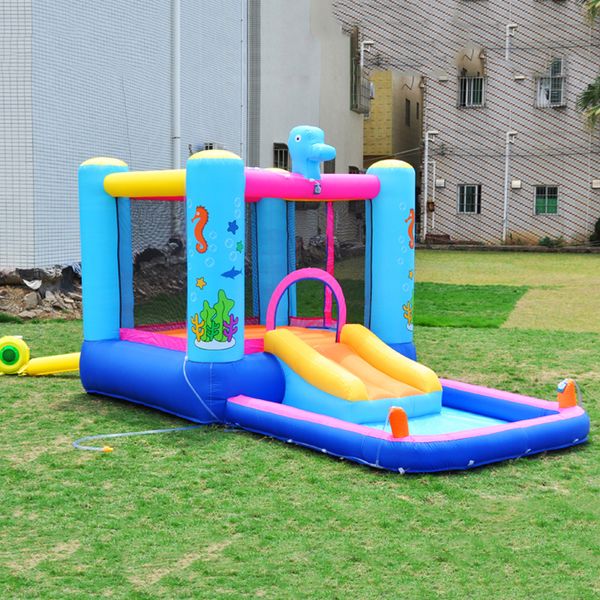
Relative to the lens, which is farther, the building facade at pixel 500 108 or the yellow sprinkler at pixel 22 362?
the building facade at pixel 500 108

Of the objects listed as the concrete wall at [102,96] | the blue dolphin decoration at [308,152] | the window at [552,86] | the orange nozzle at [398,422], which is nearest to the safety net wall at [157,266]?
the concrete wall at [102,96]

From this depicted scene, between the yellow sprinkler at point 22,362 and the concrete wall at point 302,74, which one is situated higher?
the concrete wall at point 302,74

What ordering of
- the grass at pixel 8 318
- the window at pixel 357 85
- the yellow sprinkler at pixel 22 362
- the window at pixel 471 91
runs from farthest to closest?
1. the window at pixel 471 91
2. the window at pixel 357 85
3. the grass at pixel 8 318
4. the yellow sprinkler at pixel 22 362

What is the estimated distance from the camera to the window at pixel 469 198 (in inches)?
1193

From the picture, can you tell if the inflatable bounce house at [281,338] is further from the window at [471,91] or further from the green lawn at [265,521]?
the window at [471,91]

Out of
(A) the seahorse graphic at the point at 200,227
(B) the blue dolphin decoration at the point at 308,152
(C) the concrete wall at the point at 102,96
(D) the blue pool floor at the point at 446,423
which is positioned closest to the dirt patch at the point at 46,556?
(D) the blue pool floor at the point at 446,423

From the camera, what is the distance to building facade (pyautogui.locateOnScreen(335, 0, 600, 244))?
2928cm


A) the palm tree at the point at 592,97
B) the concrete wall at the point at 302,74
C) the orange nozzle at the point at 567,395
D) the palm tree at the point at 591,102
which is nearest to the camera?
the orange nozzle at the point at 567,395

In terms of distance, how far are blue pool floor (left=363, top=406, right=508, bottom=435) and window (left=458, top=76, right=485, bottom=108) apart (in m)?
24.1

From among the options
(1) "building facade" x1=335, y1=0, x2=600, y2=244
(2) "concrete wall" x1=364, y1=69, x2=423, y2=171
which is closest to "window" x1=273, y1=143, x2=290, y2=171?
(2) "concrete wall" x1=364, y1=69, x2=423, y2=171

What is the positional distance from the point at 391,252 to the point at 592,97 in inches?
876

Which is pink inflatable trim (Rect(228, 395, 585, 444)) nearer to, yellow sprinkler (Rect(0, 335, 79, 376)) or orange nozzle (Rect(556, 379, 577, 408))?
orange nozzle (Rect(556, 379, 577, 408))

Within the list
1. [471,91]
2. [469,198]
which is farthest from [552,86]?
[469,198]

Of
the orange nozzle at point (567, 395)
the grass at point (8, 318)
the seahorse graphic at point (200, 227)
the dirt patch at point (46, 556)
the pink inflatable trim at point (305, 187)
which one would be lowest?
the grass at point (8, 318)
